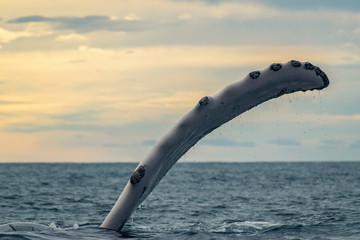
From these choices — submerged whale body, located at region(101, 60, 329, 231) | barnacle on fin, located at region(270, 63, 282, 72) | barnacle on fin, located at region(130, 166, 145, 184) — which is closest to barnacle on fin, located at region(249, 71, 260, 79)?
submerged whale body, located at region(101, 60, 329, 231)

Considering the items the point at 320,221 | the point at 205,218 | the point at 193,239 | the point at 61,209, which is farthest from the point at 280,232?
the point at 61,209

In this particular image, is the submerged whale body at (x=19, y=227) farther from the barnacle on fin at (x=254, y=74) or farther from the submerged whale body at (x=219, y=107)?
the barnacle on fin at (x=254, y=74)

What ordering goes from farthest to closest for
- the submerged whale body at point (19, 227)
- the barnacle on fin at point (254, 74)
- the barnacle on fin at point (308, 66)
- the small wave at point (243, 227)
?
the small wave at point (243, 227) → the submerged whale body at point (19, 227) → the barnacle on fin at point (308, 66) → the barnacle on fin at point (254, 74)

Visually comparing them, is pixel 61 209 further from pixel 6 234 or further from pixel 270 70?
pixel 270 70

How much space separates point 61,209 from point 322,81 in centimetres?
2140

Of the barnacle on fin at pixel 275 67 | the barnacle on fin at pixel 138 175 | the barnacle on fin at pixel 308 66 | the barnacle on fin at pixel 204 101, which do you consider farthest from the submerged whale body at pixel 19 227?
the barnacle on fin at pixel 308 66

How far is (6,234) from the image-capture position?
55.3ft

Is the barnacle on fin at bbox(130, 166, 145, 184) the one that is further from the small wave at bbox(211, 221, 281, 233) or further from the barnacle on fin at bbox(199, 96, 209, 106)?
the small wave at bbox(211, 221, 281, 233)

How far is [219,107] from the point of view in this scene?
1612cm

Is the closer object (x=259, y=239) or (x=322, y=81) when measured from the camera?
(x=322, y=81)

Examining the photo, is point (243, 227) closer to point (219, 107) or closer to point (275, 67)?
point (219, 107)

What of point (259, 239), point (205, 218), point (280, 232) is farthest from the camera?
point (205, 218)

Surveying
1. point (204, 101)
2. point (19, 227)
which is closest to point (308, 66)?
point (204, 101)

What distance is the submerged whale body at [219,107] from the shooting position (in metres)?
16.2
